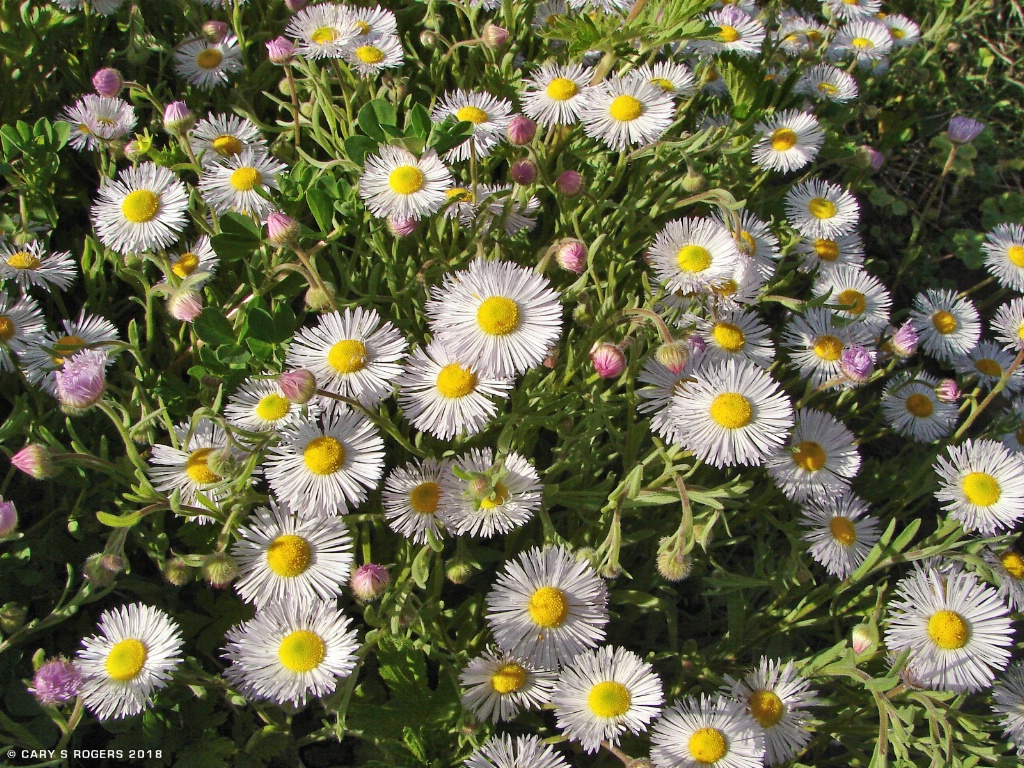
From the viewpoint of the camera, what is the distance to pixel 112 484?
81.7 inches

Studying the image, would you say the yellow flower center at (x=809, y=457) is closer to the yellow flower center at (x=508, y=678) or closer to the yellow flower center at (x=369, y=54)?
the yellow flower center at (x=508, y=678)

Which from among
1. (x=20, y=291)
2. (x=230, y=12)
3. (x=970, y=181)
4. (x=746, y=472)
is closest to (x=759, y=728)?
(x=746, y=472)

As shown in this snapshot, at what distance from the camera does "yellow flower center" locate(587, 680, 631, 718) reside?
1.79m

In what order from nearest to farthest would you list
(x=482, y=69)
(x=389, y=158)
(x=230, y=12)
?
1. (x=389, y=158)
2. (x=230, y=12)
3. (x=482, y=69)

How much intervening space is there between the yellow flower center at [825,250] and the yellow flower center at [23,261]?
8.27 ft

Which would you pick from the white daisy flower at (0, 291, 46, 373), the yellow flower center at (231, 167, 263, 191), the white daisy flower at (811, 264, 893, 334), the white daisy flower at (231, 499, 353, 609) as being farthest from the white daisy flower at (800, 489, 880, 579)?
the white daisy flower at (0, 291, 46, 373)

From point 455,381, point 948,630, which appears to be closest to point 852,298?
point 948,630

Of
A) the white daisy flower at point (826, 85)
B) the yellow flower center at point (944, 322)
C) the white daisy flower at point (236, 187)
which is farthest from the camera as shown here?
the white daisy flower at point (826, 85)

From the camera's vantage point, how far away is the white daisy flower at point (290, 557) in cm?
179

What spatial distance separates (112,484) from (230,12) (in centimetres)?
173

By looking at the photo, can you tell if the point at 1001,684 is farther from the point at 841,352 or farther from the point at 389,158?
the point at 389,158

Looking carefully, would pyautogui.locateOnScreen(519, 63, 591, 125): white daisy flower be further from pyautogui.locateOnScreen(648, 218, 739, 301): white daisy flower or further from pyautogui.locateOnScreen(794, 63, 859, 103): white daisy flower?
pyautogui.locateOnScreen(794, 63, 859, 103): white daisy flower

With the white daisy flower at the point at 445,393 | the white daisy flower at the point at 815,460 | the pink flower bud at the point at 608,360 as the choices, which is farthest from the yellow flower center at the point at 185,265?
the white daisy flower at the point at 815,460

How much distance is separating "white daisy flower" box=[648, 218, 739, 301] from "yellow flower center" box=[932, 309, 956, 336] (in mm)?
1160
